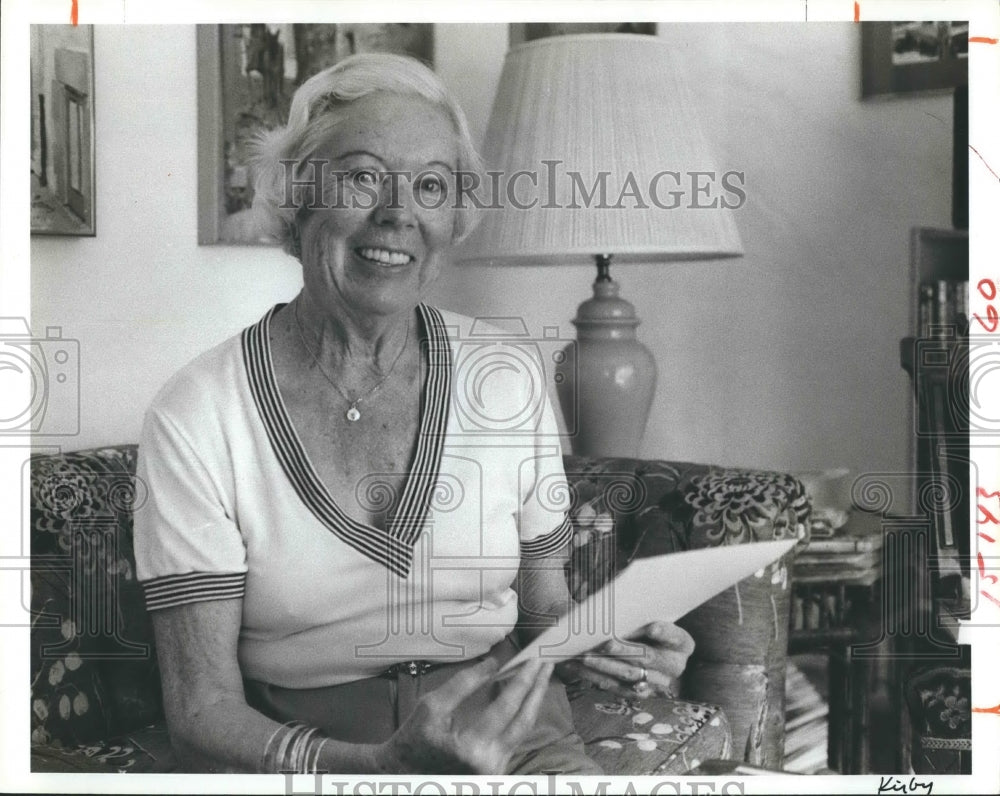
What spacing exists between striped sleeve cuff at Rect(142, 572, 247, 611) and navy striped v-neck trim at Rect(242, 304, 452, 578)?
0.38 feet

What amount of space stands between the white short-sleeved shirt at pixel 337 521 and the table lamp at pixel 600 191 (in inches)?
4.1

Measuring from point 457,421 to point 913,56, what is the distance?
0.71m

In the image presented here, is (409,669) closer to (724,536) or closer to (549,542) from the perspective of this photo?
(549,542)

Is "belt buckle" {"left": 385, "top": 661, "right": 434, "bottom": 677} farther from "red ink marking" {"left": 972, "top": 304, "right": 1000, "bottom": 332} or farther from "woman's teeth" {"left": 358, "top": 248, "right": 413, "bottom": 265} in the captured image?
"red ink marking" {"left": 972, "top": 304, "right": 1000, "bottom": 332}

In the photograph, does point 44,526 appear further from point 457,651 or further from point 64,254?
point 457,651

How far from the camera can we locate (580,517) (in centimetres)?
131

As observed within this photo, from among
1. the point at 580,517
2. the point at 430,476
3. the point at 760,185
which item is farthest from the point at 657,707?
the point at 760,185

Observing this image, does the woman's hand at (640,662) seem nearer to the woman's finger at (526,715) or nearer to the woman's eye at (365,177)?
A: the woman's finger at (526,715)

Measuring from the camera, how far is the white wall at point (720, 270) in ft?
4.19

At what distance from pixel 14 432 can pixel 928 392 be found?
1078mm

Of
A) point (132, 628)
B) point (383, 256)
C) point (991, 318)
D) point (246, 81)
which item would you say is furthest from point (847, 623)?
point (246, 81)
